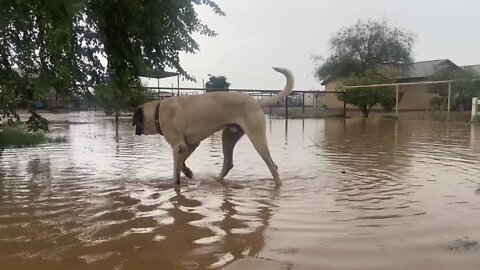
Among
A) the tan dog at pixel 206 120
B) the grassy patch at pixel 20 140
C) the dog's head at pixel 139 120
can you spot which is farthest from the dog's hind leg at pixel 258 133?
the grassy patch at pixel 20 140

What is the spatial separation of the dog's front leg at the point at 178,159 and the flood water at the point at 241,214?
0.17m

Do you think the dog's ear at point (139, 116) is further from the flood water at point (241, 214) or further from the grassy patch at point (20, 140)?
the grassy patch at point (20, 140)

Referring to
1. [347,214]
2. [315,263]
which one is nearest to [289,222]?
[347,214]

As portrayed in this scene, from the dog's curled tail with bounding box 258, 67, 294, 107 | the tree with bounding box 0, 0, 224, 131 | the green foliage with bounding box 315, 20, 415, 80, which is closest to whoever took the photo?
the tree with bounding box 0, 0, 224, 131

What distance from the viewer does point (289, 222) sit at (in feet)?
14.5

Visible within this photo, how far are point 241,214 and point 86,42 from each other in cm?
448

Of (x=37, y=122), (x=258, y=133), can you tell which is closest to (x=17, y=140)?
(x=37, y=122)

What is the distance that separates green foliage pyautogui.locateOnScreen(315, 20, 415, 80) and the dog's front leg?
4836 cm

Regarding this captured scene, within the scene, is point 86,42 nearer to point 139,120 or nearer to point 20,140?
A: point 139,120

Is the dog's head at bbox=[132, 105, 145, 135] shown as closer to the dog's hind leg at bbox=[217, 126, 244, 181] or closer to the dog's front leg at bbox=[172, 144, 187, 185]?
the dog's front leg at bbox=[172, 144, 187, 185]

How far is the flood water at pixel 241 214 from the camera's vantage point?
345 centimetres

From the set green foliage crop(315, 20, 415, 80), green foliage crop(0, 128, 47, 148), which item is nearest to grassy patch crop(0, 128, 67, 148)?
green foliage crop(0, 128, 47, 148)

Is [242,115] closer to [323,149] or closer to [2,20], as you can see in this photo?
[2,20]

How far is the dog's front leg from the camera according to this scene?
6473mm
